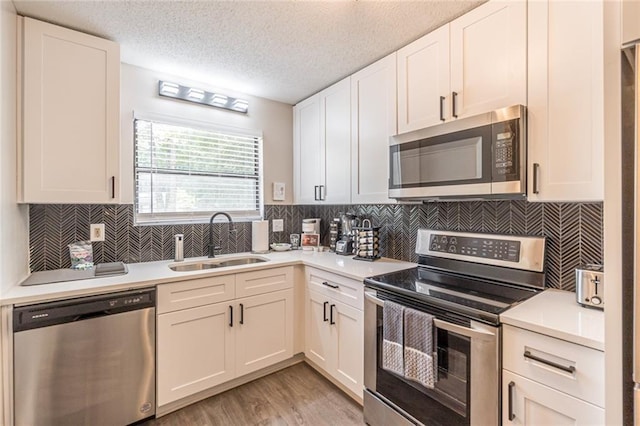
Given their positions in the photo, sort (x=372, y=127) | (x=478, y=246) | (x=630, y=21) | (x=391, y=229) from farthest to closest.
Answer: (x=391, y=229), (x=372, y=127), (x=478, y=246), (x=630, y=21)

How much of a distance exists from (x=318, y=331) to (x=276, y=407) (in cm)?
56

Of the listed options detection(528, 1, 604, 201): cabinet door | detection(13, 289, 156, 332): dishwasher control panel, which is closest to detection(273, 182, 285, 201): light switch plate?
detection(13, 289, 156, 332): dishwasher control panel

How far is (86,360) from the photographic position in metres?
1.60

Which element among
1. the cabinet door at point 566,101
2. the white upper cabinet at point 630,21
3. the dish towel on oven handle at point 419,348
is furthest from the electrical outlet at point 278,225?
the white upper cabinet at point 630,21

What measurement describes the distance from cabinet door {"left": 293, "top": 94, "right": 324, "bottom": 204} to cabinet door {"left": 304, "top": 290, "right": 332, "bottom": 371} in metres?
0.96

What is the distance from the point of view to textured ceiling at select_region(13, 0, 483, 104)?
1605 millimetres

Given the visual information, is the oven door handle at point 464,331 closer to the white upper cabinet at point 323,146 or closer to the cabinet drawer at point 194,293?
the white upper cabinet at point 323,146

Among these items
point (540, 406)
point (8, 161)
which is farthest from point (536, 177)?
point (8, 161)

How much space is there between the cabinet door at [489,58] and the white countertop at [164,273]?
1.14 m

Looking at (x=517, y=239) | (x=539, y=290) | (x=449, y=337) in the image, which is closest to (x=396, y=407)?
(x=449, y=337)

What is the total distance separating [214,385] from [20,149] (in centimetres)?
186

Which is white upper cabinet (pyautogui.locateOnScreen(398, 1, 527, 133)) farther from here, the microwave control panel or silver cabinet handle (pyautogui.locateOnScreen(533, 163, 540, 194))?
silver cabinet handle (pyautogui.locateOnScreen(533, 163, 540, 194))

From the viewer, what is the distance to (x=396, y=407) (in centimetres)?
160

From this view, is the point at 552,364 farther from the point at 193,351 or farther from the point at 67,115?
the point at 67,115
